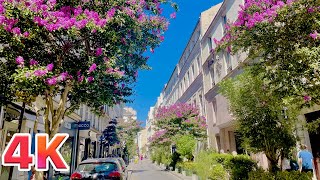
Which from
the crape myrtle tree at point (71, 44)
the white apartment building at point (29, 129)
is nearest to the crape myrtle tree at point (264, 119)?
the crape myrtle tree at point (71, 44)

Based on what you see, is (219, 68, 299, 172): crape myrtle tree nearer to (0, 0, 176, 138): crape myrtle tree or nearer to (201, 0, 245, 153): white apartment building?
(0, 0, 176, 138): crape myrtle tree

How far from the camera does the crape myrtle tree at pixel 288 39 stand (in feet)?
20.3

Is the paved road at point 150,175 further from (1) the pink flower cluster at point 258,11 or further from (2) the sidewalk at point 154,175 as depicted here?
(1) the pink flower cluster at point 258,11

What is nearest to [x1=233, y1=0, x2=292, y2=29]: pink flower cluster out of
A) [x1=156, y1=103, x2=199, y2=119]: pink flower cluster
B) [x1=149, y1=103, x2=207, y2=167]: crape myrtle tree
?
[x1=149, y1=103, x2=207, y2=167]: crape myrtle tree

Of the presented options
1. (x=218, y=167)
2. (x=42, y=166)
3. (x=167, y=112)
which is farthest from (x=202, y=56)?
(x=42, y=166)

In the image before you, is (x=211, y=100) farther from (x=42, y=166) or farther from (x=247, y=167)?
(x=42, y=166)

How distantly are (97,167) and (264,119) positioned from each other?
6.48 meters

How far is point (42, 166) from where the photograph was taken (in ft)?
8.74

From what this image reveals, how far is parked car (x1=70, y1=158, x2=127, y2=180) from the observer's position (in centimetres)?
875

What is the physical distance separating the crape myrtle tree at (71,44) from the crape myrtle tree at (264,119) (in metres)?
4.08

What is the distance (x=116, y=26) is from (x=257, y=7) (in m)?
4.58

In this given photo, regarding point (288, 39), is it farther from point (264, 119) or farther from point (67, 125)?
point (67, 125)

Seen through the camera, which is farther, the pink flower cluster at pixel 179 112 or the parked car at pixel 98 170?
the pink flower cluster at pixel 179 112

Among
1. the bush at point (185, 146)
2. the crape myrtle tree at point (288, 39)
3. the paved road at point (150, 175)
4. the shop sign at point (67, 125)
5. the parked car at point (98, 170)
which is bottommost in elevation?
the paved road at point (150, 175)
